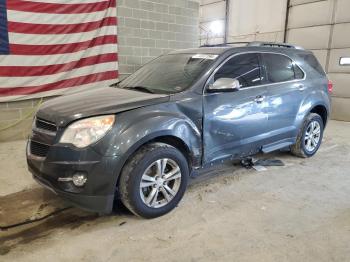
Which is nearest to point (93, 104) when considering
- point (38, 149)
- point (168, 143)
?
point (38, 149)

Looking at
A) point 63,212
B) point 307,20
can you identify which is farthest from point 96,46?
point 307,20

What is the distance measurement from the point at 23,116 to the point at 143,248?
3937 mm

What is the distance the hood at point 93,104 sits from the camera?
2.40m

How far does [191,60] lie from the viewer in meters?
3.26

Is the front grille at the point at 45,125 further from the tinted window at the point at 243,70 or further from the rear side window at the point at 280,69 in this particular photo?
the rear side window at the point at 280,69

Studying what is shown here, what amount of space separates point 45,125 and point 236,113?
183 cm

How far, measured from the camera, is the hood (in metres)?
2.40

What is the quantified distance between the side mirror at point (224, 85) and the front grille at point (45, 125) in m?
1.44

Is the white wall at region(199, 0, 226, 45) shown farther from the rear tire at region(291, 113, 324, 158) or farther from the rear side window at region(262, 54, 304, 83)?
the rear side window at region(262, 54, 304, 83)

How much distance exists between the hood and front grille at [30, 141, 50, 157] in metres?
0.23

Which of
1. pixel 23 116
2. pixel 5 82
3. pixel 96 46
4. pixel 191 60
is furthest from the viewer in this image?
pixel 96 46

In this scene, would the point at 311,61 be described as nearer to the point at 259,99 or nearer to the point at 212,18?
the point at 259,99

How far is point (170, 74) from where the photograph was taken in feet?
10.5

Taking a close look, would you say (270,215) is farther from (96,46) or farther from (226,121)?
(96,46)
